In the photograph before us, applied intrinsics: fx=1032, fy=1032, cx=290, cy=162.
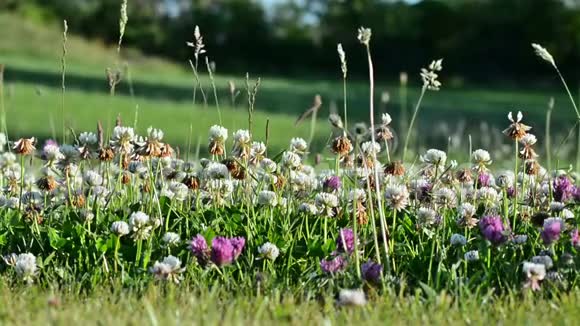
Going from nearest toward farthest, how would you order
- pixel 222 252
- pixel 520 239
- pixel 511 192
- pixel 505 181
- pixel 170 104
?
pixel 222 252
pixel 520 239
pixel 505 181
pixel 511 192
pixel 170 104

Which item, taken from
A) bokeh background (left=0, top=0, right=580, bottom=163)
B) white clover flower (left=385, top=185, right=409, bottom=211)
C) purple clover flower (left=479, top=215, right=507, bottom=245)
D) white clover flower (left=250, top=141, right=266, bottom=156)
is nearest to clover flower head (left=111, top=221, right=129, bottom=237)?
white clover flower (left=250, top=141, right=266, bottom=156)

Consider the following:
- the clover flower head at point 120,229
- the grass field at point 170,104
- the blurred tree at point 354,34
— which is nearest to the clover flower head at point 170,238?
the clover flower head at point 120,229

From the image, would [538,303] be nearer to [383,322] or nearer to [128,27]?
[383,322]

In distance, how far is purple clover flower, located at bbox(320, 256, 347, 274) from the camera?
2.89 m

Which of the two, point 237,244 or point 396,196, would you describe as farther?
point 396,196

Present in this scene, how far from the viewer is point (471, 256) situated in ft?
10.1

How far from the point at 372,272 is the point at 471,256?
14.9 inches

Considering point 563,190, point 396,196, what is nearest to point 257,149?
point 396,196

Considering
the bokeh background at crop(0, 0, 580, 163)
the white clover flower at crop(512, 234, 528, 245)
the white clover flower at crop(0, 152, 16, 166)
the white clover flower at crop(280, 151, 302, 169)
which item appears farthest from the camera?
the bokeh background at crop(0, 0, 580, 163)

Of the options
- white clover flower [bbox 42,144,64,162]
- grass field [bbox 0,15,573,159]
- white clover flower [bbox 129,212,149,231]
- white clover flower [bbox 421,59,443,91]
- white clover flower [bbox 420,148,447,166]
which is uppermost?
white clover flower [bbox 421,59,443,91]

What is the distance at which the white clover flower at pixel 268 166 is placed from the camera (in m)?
3.44

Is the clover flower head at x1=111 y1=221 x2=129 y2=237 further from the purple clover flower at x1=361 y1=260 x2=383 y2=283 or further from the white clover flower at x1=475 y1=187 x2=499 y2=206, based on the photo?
the white clover flower at x1=475 y1=187 x2=499 y2=206

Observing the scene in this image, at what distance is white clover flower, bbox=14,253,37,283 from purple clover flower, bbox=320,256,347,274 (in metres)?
0.81

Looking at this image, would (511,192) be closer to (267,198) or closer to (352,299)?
(267,198)
